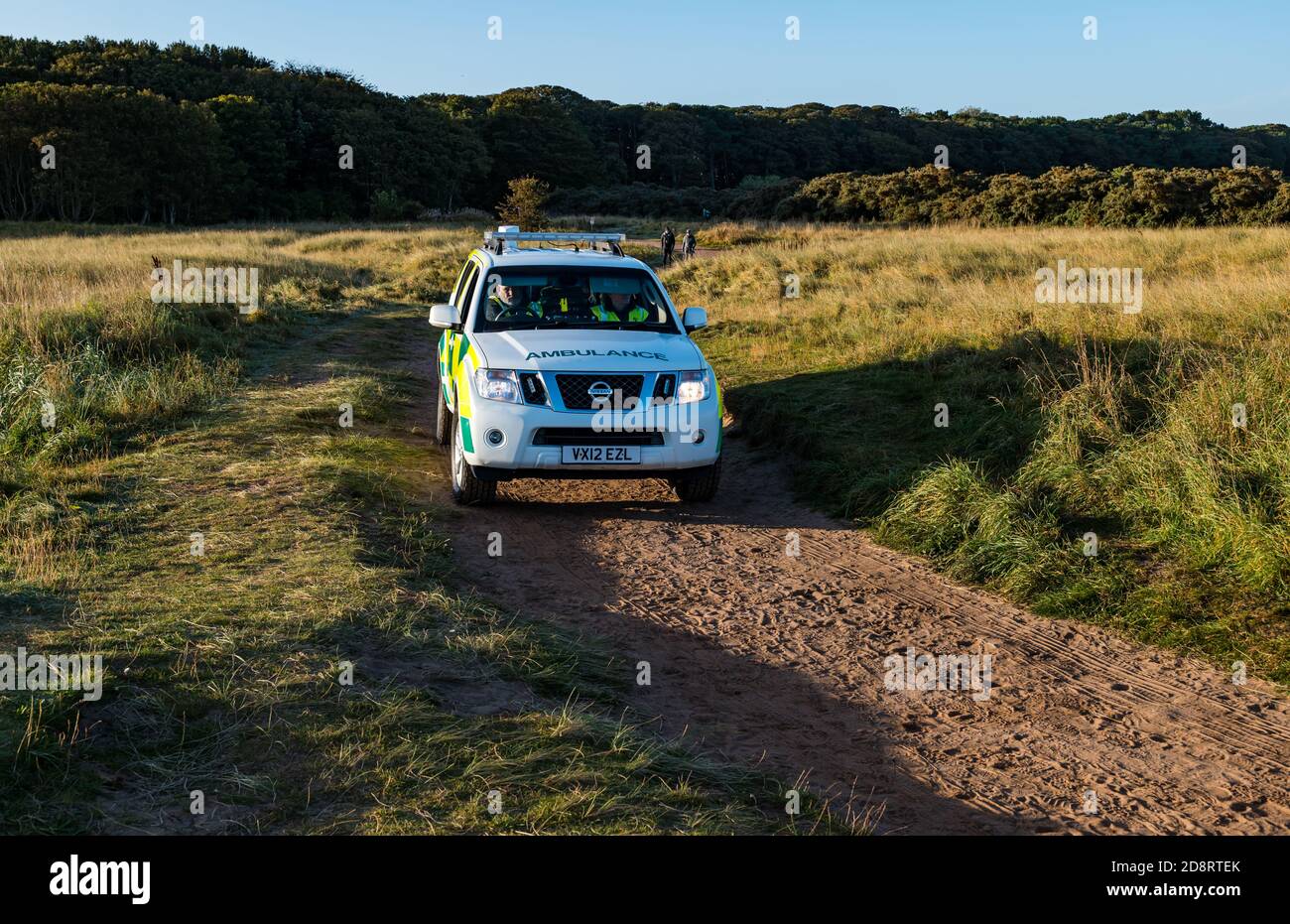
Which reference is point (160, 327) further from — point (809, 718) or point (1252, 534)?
point (1252, 534)

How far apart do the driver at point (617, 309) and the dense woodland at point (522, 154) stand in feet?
105

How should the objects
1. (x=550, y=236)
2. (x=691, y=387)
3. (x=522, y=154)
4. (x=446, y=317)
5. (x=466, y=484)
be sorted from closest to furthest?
(x=691, y=387)
(x=466, y=484)
(x=446, y=317)
(x=550, y=236)
(x=522, y=154)

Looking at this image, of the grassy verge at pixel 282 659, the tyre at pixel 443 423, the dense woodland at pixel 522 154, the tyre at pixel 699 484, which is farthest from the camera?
the dense woodland at pixel 522 154

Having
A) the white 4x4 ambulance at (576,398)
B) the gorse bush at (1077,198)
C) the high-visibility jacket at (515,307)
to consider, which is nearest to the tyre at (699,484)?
the white 4x4 ambulance at (576,398)

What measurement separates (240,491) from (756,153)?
379 feet

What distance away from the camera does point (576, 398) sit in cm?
836

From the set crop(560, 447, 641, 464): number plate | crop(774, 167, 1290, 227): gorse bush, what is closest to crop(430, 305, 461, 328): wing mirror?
crop(560, 447, 641, 464): number plate

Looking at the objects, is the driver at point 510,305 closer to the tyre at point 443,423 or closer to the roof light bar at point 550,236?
the tyre at point 443,423

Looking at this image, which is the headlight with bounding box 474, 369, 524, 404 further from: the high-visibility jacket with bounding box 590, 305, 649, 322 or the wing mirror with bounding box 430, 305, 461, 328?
the high-visibility jacket with bounding box 590, 305, 649, 322

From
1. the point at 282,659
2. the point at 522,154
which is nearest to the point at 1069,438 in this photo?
the point at 282,659

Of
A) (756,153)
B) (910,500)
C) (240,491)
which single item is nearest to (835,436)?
(910,500)

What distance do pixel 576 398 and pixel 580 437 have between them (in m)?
0.30

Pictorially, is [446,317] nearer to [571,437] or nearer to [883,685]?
[571,437]

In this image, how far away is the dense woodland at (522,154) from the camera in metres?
46.3
